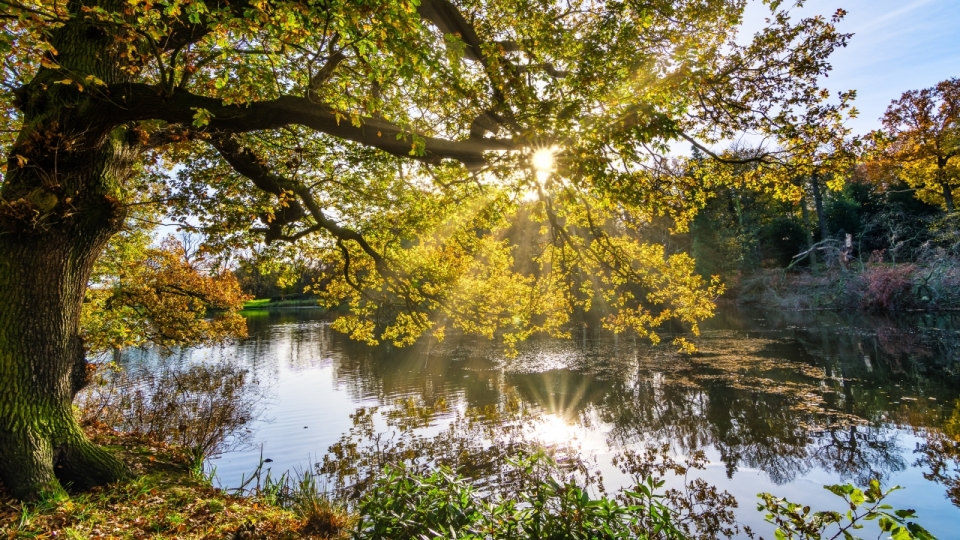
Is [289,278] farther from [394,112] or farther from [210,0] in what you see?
[210,0]

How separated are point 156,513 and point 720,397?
12925mm

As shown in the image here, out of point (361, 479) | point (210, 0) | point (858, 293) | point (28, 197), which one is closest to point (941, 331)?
point (858, 293)

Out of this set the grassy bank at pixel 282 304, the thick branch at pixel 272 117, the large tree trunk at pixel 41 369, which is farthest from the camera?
the grassy bank at pixel 282 304

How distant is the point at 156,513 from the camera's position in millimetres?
4645

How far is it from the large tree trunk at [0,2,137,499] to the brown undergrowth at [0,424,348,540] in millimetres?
341

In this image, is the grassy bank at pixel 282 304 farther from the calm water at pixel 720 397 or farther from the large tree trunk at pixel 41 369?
the large tree trunk at pixel 41 369

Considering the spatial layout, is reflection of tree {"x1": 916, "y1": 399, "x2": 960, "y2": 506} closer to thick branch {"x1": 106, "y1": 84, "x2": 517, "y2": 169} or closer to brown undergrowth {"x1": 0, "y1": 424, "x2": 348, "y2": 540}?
thick branch {"x1": 106, "y1": 84, "x2": 517, "y2": 169}

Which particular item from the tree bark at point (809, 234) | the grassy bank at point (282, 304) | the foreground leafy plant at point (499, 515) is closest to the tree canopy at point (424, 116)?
the foreground leafy plant at point (499, 515)

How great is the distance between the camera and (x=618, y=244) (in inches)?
302

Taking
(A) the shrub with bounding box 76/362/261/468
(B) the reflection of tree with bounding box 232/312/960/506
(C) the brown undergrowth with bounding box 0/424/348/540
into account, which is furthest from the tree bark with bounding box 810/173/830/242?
(C) the brown undergrowth with bounding box 0/424/348/540

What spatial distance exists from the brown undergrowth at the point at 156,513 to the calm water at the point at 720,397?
9.57ft

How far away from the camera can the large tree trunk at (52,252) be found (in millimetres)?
4441

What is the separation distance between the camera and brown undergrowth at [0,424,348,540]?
399 centimetres

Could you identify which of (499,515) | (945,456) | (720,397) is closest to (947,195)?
(720,397)
